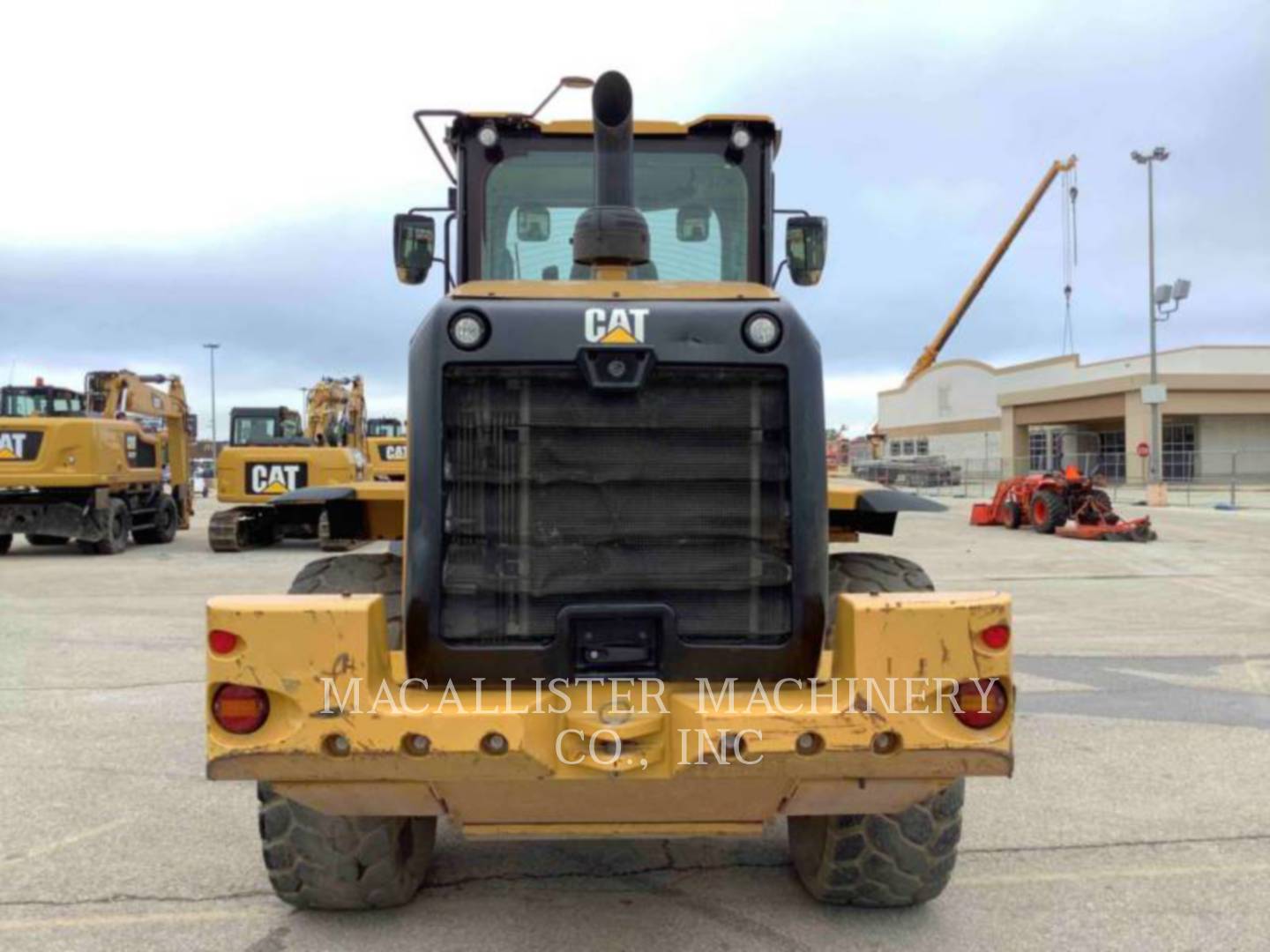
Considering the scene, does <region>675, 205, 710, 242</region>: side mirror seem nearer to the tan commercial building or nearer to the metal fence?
the metal fence

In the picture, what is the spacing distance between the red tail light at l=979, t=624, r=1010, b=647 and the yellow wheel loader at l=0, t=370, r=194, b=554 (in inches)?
643

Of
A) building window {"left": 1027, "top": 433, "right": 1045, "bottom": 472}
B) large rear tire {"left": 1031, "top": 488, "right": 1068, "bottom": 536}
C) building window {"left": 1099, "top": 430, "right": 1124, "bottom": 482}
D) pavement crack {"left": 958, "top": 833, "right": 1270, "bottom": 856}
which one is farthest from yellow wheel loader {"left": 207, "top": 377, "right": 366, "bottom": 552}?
building window {"left": 1027, "top": 433, "right": 1045, "bottom": 472}

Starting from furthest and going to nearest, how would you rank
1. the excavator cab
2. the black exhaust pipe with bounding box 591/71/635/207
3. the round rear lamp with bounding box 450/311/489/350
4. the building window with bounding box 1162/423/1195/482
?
the building window with bounding box 1162/423/1195/482 → the excavator cab → the black exhaust pipe with bounding box 591/71/635/207 → the round rear lamp with bounding box 450/311/489/350

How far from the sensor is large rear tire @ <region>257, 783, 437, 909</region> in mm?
3383

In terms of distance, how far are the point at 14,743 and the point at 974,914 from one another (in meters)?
4.96

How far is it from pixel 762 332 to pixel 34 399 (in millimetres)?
20714

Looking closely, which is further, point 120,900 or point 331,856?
point 120,900

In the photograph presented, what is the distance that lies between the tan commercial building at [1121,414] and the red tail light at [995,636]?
113 feet

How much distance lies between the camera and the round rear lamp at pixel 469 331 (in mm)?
3004

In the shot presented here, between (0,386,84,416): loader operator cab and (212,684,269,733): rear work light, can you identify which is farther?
(0,386,84,416): loader operator cab

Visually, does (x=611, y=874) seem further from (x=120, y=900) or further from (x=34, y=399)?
(x=34, y=399)

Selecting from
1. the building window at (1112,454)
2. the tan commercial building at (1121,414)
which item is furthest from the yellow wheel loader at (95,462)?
the building window at (1112,454)

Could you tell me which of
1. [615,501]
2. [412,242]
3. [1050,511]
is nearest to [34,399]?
[412,242]

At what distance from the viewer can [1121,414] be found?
45156mm
